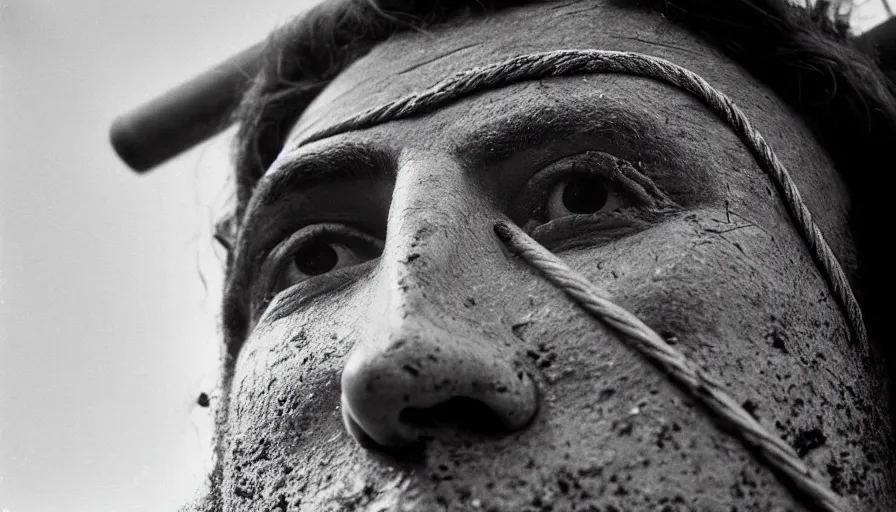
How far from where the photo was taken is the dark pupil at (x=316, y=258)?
1.52 meters

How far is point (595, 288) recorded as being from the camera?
112 centimetres

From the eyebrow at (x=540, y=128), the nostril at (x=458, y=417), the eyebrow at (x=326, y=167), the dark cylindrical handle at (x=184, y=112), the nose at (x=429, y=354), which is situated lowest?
the nostril at (x=458, y=417)

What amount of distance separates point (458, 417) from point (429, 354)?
0.10 m

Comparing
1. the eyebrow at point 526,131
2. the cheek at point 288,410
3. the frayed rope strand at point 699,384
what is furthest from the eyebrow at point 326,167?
the frayed rope strand at point 699,384

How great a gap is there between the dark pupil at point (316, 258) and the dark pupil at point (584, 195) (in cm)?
45

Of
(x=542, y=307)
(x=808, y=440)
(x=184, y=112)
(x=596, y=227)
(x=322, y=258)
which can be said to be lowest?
(x=808, y=440)

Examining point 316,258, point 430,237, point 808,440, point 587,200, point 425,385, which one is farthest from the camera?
point 316,258

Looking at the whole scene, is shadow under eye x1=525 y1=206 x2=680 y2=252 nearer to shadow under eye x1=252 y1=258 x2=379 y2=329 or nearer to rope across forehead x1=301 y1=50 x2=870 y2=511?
rope across forehead x1=301 y1=50 x2=870 y2=511

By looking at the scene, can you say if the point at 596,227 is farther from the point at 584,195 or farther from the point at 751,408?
the point at 751,408

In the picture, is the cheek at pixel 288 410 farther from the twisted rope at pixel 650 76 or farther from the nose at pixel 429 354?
the twisted rope at pixel 650 76

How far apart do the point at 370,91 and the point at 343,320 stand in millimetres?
561

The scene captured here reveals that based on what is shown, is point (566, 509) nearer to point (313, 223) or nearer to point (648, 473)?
point (648, 473)

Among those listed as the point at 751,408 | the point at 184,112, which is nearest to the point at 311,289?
the point at 751,408

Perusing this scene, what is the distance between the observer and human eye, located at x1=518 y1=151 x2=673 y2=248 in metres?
1.26
